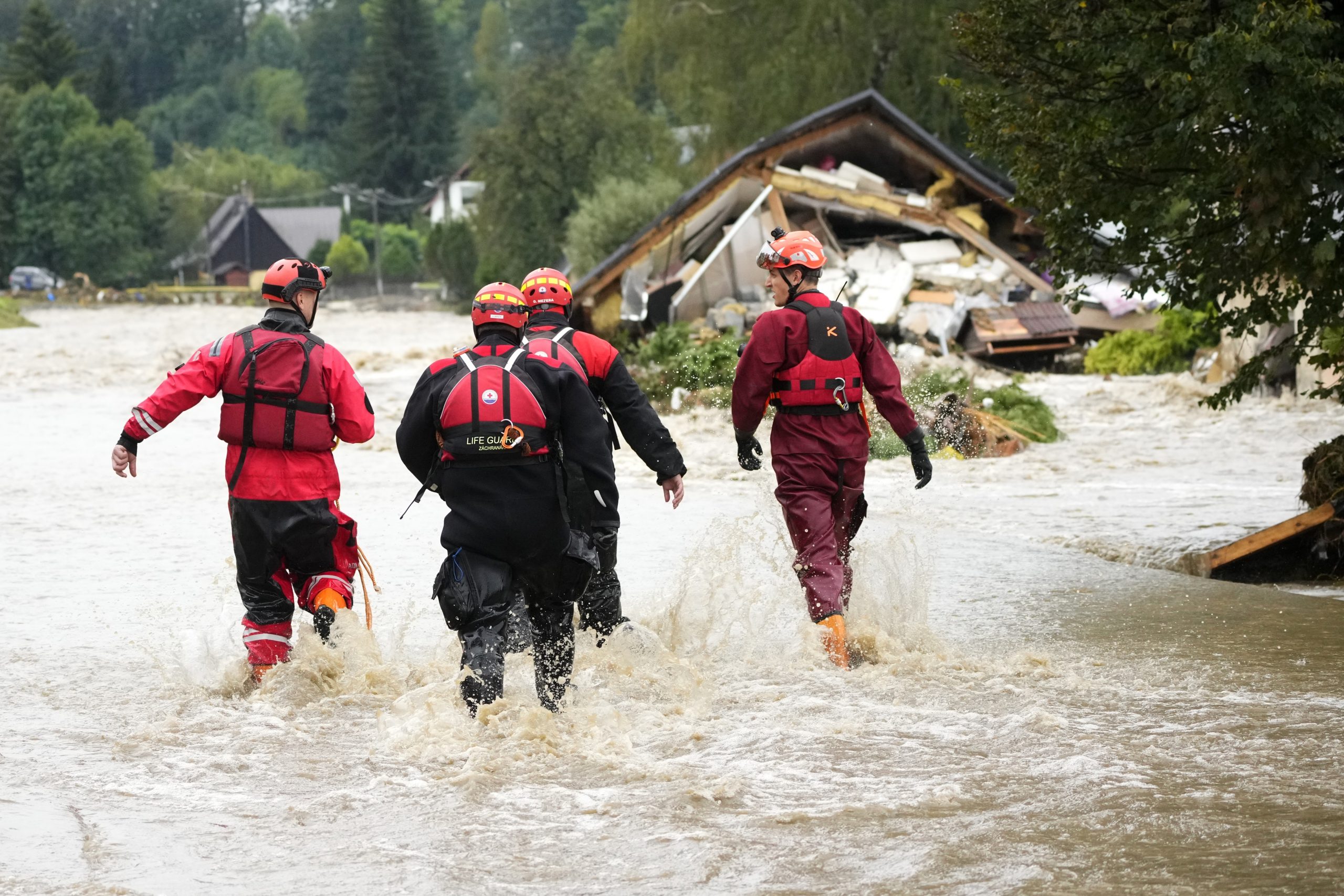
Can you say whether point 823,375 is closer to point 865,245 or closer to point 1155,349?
point 1155,349

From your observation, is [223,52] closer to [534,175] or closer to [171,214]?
[171,214]

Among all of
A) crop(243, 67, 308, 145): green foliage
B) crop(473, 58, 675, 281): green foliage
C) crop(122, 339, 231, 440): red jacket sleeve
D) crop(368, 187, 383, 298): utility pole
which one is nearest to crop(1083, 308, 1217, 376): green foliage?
crop(122, 339, 231, 440): red jacket sleeve

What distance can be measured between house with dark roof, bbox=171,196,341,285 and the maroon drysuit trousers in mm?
95194

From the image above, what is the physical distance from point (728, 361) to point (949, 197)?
7.64 meters

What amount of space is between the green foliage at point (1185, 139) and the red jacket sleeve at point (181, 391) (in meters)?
4.61

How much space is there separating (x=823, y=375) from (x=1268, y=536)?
363 centimetres

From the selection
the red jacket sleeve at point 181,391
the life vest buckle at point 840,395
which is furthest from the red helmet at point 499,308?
the life vest buckle at point 840,395

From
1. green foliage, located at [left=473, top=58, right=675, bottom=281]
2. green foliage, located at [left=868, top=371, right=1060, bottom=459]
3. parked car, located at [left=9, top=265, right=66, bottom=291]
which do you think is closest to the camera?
green foliage, located at [left=868, top=371, right=1060, bottom=459]

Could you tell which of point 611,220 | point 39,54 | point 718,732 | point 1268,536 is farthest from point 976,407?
point 39,54

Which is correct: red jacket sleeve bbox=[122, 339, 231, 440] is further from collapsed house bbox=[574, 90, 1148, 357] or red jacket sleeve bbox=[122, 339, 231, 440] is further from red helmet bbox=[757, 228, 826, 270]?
collapsed house bbox=[574, 90, 1148, 357]

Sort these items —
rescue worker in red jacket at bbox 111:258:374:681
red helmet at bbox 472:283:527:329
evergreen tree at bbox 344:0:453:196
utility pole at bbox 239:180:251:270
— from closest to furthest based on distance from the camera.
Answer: red helmet at bbox 472:283:527:329, rescue worker in red jacket at bbox 111:258:374:681, utility pole at bbox 239:180:251:270, evergreen tree at bbox 344:0:453:196

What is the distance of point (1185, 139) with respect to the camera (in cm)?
828

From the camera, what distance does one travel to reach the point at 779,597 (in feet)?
29.3

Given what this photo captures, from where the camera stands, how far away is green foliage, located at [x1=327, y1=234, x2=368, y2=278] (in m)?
92.1
